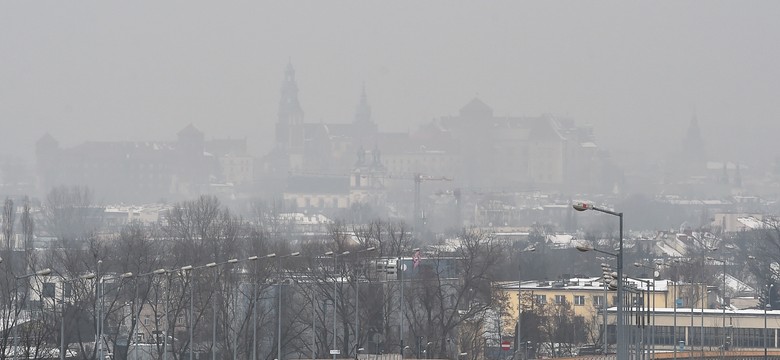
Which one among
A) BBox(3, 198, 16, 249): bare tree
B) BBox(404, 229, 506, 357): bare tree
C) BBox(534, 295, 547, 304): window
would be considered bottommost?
BBox(534, 295, 547, 304): window

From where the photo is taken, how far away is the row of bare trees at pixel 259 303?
139 feet

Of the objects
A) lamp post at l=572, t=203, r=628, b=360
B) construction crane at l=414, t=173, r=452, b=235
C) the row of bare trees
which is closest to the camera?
lamp post at l=572, t=203, r=628, b=360

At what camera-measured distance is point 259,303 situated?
47.7 meters

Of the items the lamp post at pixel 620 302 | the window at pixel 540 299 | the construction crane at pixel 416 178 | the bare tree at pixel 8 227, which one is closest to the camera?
the lamp post at pixel 620 302

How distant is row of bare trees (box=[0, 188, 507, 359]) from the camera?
42.4 metres

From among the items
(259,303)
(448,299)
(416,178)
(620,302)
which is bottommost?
(448,299)

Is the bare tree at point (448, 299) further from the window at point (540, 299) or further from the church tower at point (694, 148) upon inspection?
the church tower at point (694, 148)

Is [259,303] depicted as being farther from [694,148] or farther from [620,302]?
[694,148]

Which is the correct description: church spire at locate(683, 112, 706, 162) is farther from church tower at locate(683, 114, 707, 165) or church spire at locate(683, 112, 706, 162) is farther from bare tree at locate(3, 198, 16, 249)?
bare tree at locate(3, 198, 16, 249)

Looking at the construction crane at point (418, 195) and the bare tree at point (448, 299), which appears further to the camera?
the construction crane at point (418, 195)

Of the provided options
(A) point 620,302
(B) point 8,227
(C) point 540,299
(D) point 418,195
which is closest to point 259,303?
(C) point 540,299

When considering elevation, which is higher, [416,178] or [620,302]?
[416,178]

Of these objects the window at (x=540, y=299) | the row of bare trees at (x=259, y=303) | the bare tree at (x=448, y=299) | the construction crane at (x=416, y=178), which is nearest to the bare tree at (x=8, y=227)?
the row of bare trees at (x=259, y=303)

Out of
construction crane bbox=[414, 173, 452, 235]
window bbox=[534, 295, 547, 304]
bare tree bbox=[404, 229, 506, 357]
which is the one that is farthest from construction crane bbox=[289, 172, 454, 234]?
→ bare tree bbox=[404, 229, 506, 357]
